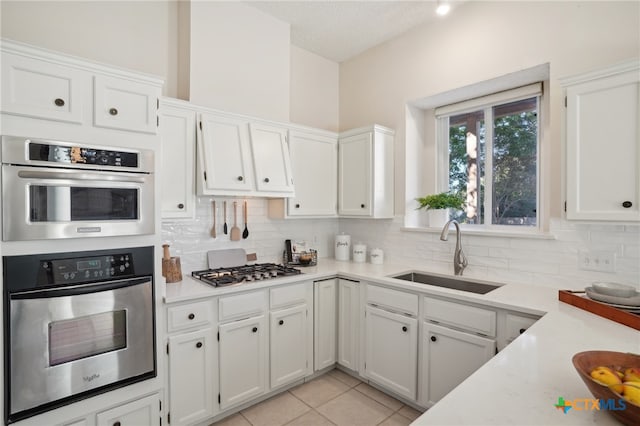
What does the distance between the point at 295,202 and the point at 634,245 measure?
2405 millimetres

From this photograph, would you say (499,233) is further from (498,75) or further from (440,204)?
(498,75)

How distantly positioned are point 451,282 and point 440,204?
69cm

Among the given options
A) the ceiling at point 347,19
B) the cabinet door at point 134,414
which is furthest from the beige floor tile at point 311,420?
the ceiling at point 347,19

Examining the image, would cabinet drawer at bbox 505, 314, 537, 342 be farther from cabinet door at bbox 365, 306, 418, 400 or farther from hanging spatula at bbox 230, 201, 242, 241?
hanging spatula at bbox 230, 201, 242, 241

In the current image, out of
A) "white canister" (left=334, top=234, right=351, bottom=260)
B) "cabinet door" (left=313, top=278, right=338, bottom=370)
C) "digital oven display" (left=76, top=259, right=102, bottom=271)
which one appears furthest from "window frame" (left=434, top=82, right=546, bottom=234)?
"digital oven display" (left=76, top=259, right=102, bottom=271)

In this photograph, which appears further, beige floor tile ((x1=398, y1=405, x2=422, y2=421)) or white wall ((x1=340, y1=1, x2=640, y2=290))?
beige floor tile ((x1=398, y1=405, x2=422, y2=421))

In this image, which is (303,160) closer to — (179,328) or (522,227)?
(179,328)

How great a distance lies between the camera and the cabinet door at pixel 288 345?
2523 millimetres

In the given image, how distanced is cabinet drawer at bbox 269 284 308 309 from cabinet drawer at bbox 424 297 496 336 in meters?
0.96

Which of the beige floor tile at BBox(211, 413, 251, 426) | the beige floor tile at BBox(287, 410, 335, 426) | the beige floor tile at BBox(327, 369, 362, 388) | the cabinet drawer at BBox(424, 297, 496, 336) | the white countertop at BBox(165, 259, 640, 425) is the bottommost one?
the beige floor tile at BBox(211, 413, 251, 426)

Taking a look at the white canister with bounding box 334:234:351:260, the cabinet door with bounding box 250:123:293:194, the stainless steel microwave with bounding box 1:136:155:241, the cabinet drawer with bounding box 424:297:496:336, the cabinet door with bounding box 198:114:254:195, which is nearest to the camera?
the stainless steel microwave with bounding box 1:136:155:241

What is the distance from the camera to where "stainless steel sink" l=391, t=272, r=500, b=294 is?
2520 millimetres

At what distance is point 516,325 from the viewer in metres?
1.91

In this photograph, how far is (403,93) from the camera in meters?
3.23
